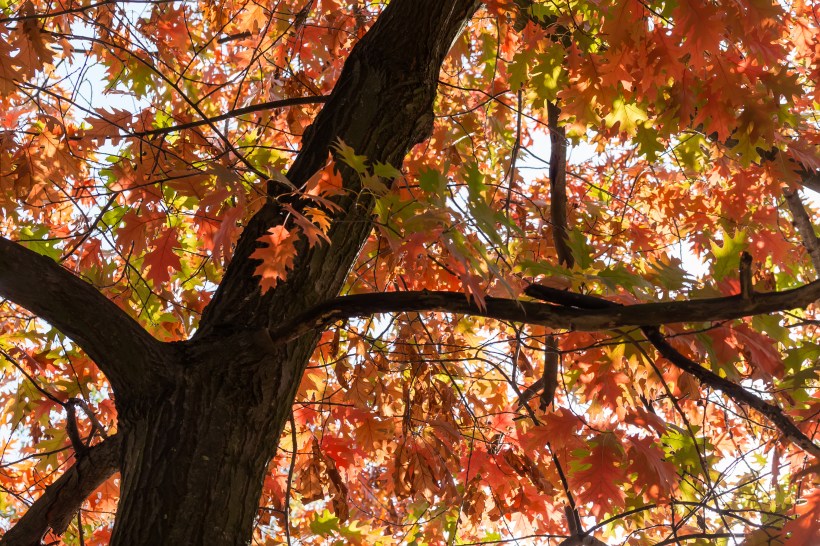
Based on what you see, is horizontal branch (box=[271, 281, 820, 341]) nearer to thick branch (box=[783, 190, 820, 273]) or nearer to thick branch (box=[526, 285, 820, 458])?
thick branch (box=[526, 285, 820, 458])

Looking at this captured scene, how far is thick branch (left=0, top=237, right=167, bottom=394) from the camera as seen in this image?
1.45 m

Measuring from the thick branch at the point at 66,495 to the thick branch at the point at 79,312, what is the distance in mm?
305

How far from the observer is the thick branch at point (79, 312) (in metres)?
1.45

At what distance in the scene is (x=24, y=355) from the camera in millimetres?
3039

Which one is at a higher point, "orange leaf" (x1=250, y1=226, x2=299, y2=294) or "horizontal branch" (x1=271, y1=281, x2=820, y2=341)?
"orange leaf" (x1=250, y1=226, x2=299, y2=294)

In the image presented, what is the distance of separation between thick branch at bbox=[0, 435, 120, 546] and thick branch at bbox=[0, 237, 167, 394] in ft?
1.00

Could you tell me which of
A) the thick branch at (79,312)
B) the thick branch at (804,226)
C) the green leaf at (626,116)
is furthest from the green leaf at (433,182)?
the thick branch at (804,226)

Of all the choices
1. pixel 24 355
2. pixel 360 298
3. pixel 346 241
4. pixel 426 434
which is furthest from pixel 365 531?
pixel 360 298

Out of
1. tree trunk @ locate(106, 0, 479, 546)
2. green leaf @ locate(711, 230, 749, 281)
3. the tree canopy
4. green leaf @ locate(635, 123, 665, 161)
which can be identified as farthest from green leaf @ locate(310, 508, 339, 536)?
green leaf @ locate(635, 123, 665, 161)

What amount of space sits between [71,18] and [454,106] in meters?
2.73

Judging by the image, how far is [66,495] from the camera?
180 centimetres

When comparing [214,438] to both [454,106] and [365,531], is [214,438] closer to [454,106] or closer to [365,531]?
[365,531]

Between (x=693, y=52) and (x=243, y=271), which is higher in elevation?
(x=693, y=52)

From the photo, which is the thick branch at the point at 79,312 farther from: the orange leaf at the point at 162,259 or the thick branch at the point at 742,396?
the thick branch at the point at 742,396
